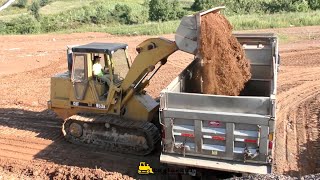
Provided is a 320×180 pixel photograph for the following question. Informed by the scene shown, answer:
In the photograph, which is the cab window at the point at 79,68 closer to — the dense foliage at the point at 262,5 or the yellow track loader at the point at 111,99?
the yellow track loader at the point at 111,99

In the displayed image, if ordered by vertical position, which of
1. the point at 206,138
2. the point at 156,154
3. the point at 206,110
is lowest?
the point at 156,154

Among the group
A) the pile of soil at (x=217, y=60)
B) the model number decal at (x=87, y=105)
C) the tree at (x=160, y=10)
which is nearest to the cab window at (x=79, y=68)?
the model number decal at (x=87, y=105)

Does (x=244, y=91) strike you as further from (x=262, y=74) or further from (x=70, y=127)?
(x=70, y=127)

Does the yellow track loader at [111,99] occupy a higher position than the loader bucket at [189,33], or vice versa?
the loader bucket at [189,33]

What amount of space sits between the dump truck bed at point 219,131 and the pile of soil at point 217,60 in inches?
40.1

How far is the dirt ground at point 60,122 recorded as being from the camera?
9430mm

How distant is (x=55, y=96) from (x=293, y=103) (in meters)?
7.12

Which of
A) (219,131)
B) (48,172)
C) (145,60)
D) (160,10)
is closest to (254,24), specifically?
(160,10)

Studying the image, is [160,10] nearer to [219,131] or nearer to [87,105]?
[87,105]

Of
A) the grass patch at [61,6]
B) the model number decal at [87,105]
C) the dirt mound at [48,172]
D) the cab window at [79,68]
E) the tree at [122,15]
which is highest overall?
the grass patch at [61,6]

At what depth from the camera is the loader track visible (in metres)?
9.91

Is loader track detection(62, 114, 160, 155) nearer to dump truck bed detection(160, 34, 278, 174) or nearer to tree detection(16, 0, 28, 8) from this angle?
dump truck bed detection(160, 34, 278, 174)

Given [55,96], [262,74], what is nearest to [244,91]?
[262,74]

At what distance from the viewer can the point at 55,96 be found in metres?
11.0
